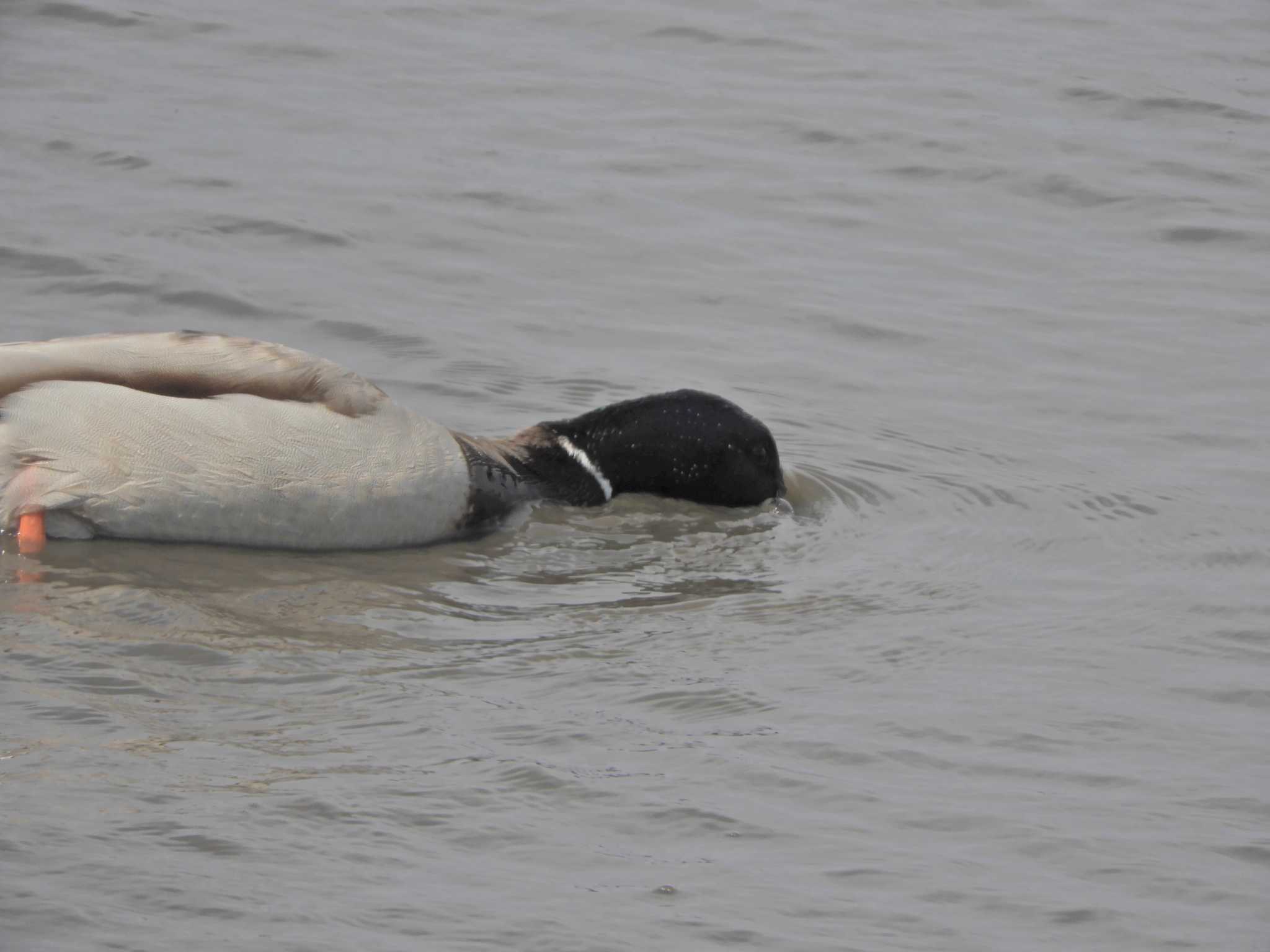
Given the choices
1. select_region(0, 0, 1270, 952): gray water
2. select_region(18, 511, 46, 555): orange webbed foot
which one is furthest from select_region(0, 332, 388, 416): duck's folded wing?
select_region(0, 0, 1270, 952): gray water

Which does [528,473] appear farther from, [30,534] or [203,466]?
[30,534]

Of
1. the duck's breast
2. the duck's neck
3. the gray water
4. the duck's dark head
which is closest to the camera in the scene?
the gray water

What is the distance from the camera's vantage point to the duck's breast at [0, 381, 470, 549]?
5.85m

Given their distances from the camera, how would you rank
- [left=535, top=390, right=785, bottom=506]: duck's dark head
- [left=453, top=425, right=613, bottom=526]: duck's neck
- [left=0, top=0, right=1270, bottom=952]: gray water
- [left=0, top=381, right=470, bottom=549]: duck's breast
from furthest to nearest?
[left=535, top=390, right=785, bottom=506]: duck's dark head, [left=453, top=425, right=613, bottom=526]: duck's neck, [left=0, top=381, right=470, bottom=549]: duck's breast, [left=0, top=0, right=1270, bottom=952]: gray water

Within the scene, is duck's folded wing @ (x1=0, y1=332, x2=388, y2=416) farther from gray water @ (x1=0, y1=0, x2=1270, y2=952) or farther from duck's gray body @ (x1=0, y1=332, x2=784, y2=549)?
gray water @ (x1=0, y1=0, x2=1270, y2=952)

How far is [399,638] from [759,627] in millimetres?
1068

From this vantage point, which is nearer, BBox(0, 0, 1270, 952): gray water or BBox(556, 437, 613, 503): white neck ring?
BBox(0, 0, 1270, 952): gray water

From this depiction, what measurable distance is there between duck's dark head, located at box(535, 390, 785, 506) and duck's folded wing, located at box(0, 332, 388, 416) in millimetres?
1129

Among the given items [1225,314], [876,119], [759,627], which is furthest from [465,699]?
[876,119]

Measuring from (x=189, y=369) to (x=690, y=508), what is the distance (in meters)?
2.08

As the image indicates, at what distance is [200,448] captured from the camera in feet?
19.4

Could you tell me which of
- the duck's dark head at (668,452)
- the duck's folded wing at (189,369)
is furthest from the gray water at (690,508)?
the duck's folded wing at (189,369)

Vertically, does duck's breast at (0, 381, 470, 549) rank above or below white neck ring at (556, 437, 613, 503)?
above

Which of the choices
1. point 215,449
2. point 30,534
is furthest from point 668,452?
point 30,534
